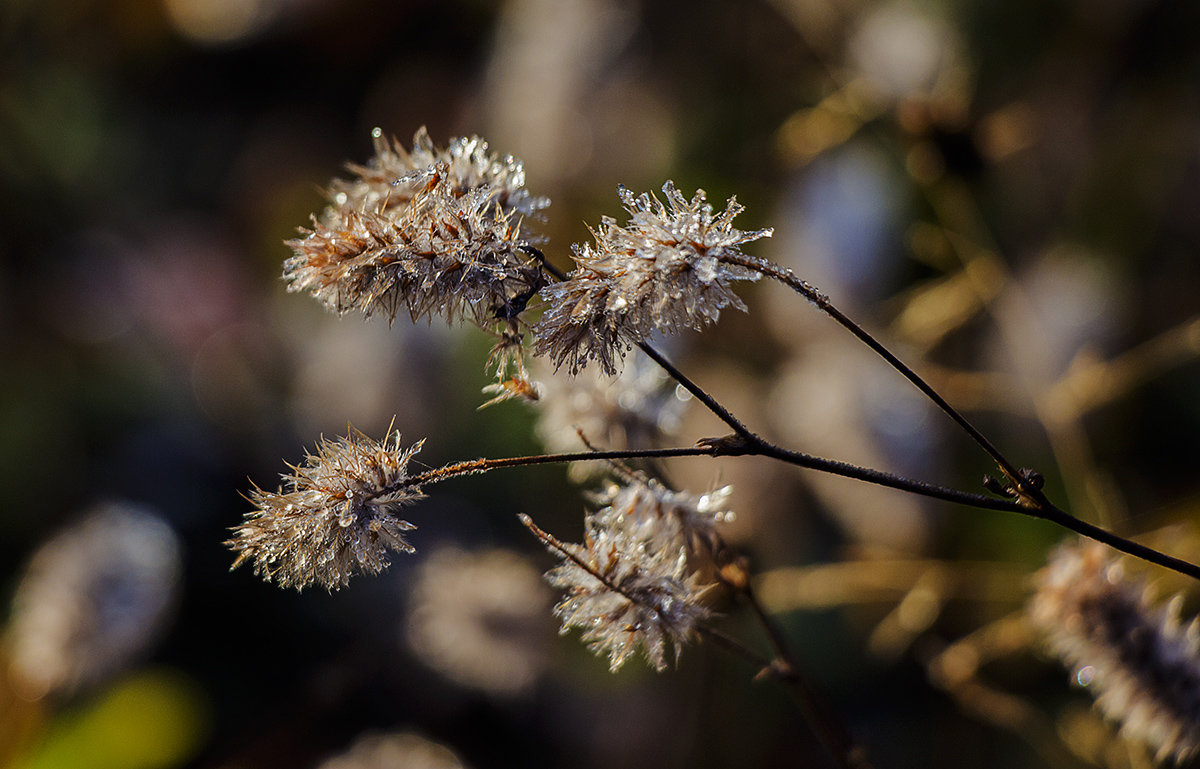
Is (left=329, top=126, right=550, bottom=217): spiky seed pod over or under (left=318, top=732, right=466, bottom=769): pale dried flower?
over

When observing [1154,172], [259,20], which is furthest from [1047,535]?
[259,20]

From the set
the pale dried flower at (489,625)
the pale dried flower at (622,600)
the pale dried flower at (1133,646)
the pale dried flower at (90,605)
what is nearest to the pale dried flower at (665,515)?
the pale dried flower at (622,600)

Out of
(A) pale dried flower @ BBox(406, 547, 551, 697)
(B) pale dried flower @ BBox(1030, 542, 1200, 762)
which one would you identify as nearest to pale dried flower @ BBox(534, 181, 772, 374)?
(B) pale dried flower @ BBox(1030, 542, 1200, 762)

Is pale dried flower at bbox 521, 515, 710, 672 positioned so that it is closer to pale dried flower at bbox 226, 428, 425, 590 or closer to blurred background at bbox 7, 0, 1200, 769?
pale dried flower at bbox 226, 428, 425, 590

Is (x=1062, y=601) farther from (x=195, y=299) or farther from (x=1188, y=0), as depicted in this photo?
(x=195, y=299)

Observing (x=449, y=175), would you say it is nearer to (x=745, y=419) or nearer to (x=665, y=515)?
(x=665, y=515)
